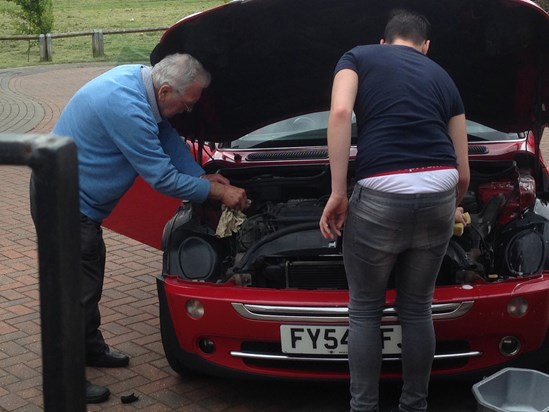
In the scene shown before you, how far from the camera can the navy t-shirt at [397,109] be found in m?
3.34

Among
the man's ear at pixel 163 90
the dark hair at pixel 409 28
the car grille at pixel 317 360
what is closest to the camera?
the dark hair at pixel 409 28

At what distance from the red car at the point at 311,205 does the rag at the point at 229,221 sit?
0.04m

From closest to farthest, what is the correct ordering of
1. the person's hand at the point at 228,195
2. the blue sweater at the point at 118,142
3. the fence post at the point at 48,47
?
the blue sweater at the point at 118,142 → the person's hand at the point at 228,195 → the fence post at the point at 48,47

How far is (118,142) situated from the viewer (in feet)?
13.2

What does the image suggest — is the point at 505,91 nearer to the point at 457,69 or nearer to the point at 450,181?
the point at 457,69

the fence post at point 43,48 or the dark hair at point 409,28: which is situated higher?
the dark hair at point 409,28

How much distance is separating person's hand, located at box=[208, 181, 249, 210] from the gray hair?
20.6 inches

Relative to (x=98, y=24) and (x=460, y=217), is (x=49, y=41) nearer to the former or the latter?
(x=98, y=24)

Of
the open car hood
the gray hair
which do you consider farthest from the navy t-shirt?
the gray hair

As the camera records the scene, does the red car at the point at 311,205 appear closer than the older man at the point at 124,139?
Yes

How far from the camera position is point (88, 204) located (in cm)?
421

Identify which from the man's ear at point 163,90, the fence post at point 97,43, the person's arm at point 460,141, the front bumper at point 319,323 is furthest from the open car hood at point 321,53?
the fence post at point 97,43

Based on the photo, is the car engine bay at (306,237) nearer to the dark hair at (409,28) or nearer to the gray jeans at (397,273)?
the gray jeans at (397,273)

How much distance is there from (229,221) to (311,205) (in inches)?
18.4
